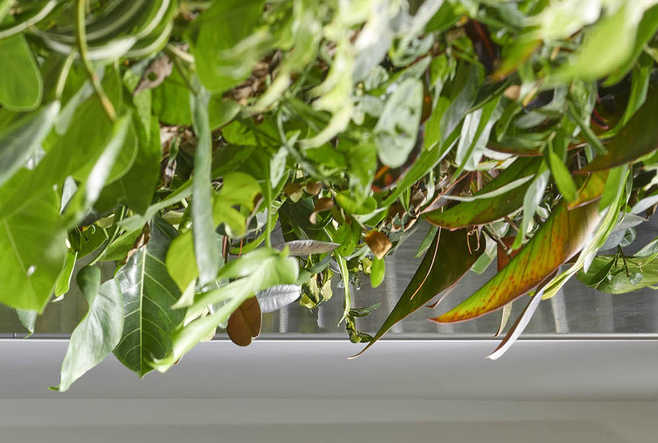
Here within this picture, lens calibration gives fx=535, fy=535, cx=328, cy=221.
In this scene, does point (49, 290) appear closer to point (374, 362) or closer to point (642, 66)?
point (642, 66)

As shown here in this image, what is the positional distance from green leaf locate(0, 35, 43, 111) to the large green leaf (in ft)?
0.04

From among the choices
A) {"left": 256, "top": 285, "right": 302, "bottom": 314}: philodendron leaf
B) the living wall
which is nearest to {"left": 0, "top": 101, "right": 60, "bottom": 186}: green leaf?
the living wall

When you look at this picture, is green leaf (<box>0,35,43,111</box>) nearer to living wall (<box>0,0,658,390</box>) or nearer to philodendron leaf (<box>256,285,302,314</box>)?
living wall (<box>0,0,658,390</box>)

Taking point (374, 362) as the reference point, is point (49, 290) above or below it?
above

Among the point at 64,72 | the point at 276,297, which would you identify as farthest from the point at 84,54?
the point at 276,297

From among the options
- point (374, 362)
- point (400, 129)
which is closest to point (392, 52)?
point (400, 129)

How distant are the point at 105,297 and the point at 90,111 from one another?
6cm

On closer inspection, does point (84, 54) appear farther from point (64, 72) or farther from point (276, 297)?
point (276, 297)

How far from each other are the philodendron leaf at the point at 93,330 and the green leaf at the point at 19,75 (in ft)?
0.14

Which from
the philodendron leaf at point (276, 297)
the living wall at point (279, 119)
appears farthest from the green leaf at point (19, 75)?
the philodendron leaf at point (276, 297)

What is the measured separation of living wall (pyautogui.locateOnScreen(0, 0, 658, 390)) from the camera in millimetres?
47

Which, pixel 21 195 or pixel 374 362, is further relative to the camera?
pixel 374 362

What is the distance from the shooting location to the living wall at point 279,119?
47mm

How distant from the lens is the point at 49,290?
6cm
